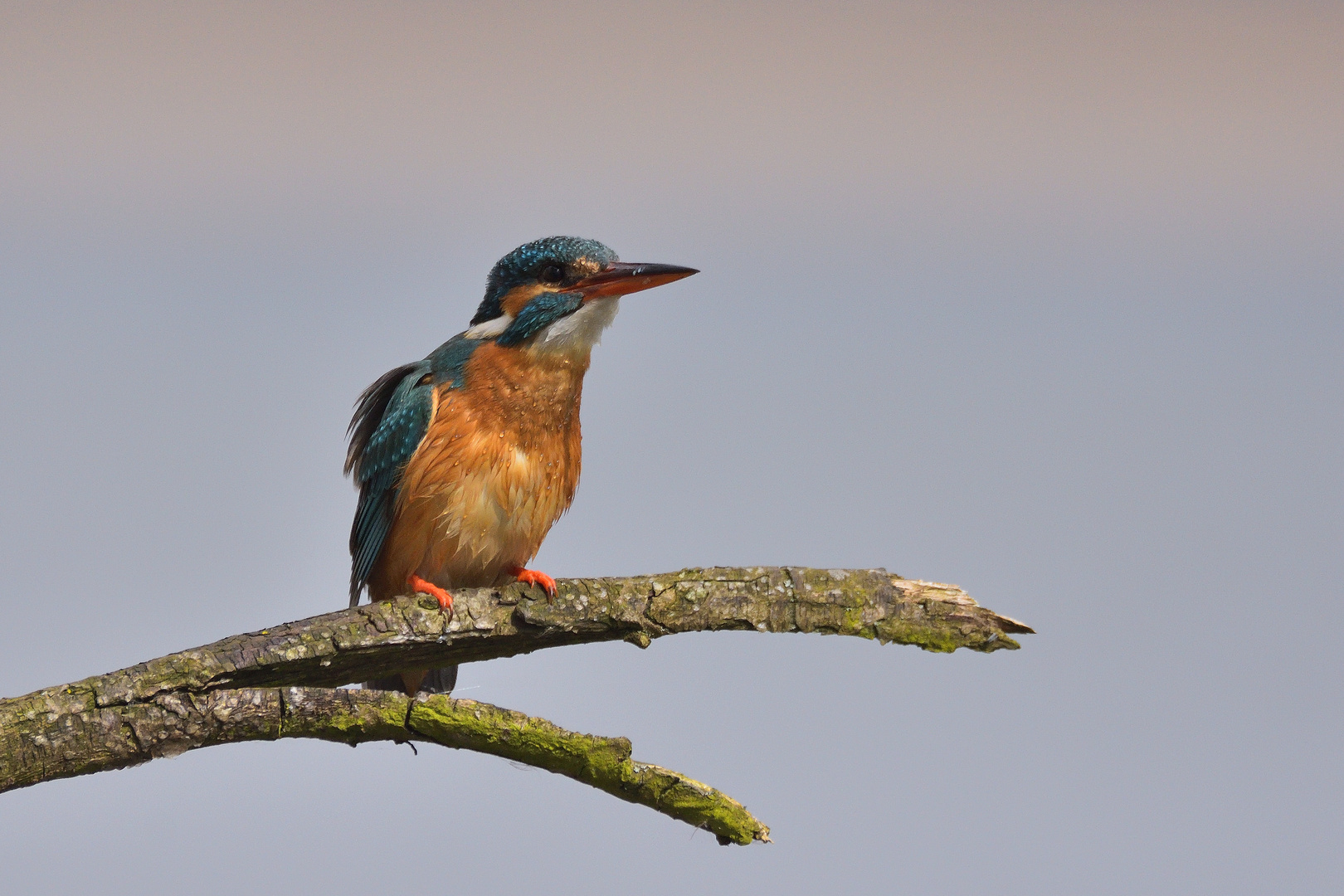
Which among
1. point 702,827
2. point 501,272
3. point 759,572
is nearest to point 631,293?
point 501,272

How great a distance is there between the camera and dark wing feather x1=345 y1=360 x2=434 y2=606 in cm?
362

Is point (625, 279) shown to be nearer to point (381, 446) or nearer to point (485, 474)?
point (485, 474)

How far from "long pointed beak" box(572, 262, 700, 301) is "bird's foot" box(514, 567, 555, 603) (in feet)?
2.85

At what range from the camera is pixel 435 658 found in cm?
298

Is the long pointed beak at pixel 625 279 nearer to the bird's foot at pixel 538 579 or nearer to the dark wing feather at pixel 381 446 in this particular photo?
the dark wing feather at pixel 381 446

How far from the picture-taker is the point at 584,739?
249cm

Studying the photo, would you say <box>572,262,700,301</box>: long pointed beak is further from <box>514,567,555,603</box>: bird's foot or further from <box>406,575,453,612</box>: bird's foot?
<box>406,575,453,612</box>: bird's foot

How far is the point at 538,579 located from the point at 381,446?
80 centimetres

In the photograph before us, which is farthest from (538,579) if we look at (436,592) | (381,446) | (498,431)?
(381,446)

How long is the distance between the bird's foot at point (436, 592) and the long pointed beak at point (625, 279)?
1006 millimetres

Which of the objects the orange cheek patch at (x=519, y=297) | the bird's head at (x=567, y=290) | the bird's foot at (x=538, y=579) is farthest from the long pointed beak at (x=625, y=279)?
the bird's foot at (x=538, y=579)

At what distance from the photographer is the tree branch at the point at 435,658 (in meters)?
2.45

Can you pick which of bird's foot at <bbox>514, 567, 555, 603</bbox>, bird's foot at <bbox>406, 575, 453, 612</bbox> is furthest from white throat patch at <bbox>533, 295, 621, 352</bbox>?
bird's foot at <bbox>406, 575, 453, 612</bbox>

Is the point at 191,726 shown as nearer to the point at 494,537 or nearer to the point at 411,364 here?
the point at 494,537
